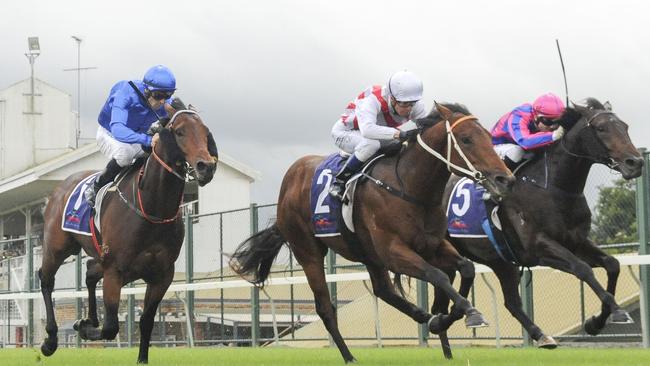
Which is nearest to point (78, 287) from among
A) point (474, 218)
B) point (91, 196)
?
point (91, 196)

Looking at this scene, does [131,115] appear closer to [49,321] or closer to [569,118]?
[49,321]

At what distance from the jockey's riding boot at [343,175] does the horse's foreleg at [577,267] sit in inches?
57.0

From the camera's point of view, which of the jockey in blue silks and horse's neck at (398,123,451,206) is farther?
the jockey in blue silks

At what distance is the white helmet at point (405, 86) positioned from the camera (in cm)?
825

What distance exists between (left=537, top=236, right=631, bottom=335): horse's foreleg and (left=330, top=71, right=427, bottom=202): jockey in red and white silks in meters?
1.32

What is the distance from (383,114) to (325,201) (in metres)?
0.82

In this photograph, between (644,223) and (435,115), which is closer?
(435,115)

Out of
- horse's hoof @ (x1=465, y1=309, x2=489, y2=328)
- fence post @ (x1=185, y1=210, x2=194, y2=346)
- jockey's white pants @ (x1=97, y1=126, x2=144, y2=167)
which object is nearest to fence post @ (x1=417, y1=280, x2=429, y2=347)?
fence post @ (x1=185, y1=210, x2=194, y2=346)

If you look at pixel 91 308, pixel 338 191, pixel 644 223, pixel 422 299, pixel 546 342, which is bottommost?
pixel 422 299

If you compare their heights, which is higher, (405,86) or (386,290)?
(405,86)

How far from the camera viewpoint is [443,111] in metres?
7.93

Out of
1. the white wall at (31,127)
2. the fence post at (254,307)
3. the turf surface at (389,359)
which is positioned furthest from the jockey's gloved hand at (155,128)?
the white wall at (31,127)

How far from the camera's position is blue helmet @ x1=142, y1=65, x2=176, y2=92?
9.02 metres

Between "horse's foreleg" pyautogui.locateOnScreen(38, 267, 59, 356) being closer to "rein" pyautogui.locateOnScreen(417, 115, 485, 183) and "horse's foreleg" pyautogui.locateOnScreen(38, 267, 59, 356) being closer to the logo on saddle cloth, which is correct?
the logo on saddle cloth
